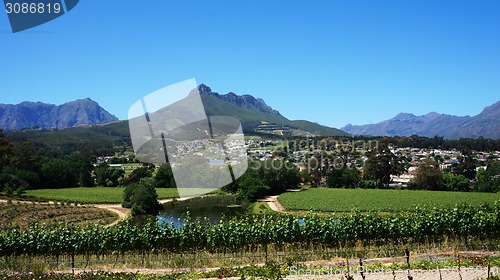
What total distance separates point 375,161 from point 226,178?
24.0 metres

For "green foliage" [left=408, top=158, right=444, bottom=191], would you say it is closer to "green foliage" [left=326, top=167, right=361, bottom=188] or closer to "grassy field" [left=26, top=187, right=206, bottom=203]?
"green foliage" [left=326, top=167, right=361, bottom=188]

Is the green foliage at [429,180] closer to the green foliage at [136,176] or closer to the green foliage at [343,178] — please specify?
the green foliage at [343,178]

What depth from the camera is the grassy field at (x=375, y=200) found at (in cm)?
4209

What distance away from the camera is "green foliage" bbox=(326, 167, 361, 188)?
2510 inches

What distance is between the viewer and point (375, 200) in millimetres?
46812

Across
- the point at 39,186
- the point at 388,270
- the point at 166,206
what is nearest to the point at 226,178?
the point at 166,206

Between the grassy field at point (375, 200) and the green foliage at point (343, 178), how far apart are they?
9.51 metres

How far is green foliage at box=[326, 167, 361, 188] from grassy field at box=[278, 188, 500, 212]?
→ 951cm

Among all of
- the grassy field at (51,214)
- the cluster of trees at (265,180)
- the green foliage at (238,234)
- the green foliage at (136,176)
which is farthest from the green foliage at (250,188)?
the green foliage at (238,234)

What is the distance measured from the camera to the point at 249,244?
680 inches

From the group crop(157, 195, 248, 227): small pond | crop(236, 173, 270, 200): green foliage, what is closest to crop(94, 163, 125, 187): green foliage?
crop(157, 195, 248, 227): small pond

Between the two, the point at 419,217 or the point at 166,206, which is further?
the point at 166,206

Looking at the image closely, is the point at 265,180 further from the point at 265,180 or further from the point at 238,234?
the point at 238,234

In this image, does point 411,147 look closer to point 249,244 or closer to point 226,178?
point 226,178
